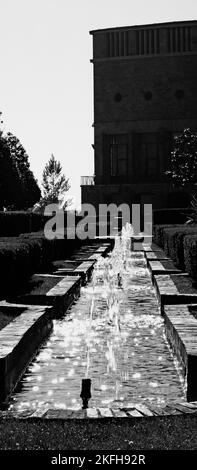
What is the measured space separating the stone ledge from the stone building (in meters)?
50.1

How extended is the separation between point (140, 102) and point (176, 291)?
2015 inches

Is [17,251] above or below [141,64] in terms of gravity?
below

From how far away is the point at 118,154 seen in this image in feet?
209

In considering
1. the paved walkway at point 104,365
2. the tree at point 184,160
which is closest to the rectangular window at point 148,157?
the tree at point 184,160

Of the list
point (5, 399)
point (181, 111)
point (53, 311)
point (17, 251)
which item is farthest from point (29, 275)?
point (181, 111)

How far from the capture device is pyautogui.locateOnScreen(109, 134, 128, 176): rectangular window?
63.2 meters

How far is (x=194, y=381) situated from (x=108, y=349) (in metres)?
2.13

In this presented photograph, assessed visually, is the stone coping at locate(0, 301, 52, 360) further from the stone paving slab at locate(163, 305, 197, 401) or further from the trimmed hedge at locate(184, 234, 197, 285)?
the trimmed hedge at locate(184, 234, 197, 285)

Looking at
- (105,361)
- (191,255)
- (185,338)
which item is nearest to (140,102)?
(191,255)

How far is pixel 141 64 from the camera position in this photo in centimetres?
6156

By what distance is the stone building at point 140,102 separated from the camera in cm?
6081

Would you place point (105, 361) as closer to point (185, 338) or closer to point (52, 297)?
point (185, 338)

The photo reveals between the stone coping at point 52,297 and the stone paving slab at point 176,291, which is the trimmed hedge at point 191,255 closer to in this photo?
the stone paving slab at point 176,291
